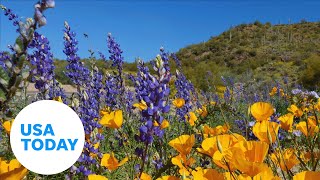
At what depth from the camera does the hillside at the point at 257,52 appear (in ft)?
97.7

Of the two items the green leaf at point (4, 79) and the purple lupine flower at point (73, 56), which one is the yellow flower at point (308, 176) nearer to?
the green leaf at point (4, 79)

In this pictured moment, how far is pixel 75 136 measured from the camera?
6.85 ft

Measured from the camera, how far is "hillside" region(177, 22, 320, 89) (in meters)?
30.2

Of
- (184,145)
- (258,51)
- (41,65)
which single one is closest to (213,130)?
(184,145)

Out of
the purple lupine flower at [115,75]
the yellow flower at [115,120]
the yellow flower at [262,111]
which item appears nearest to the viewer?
the yellow flower at [262,111]

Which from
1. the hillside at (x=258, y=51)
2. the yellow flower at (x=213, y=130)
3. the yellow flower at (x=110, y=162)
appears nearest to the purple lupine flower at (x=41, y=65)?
the yellow flower at (x=110, y=162)

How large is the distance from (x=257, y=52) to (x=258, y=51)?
658mm

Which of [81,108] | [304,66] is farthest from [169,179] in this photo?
[304,66]

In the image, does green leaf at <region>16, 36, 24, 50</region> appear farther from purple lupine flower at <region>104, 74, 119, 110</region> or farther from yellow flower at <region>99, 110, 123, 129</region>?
purple lupine flower at <region>104, 74, 119, 110</region>

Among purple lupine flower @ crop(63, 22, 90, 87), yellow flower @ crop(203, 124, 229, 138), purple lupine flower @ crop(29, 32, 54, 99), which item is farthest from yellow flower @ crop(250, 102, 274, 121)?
purple lupine flower @ crop(63, 22, 90, 87)

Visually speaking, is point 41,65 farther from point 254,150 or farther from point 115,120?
point 254,150

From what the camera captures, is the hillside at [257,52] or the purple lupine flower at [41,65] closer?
the purple lupine flower at [41,65]

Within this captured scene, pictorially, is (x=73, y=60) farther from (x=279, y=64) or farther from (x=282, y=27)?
(x=282, y=27)

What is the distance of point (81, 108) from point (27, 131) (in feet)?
3.73
